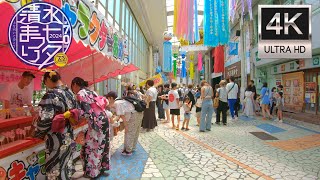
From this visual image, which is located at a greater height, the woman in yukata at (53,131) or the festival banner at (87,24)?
the festival banner at (87,24)

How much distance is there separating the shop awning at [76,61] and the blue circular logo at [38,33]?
0.23 m

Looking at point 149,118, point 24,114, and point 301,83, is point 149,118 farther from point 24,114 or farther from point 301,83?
point 301,83

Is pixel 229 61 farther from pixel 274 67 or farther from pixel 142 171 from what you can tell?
pixel 142 171

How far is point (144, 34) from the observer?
2464cm

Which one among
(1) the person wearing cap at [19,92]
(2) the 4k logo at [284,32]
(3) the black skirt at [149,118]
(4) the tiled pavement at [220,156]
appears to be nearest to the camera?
(4) the tiled pavement at [220,156]

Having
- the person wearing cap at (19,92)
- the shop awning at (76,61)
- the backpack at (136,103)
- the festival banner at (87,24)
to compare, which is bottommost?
the backpack at (136,103)

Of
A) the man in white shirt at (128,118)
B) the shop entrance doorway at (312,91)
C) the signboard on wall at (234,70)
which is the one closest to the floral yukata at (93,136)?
the man in white shirt at (128,118)

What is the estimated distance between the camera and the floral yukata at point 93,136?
385cm

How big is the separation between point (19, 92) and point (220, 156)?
4.29m

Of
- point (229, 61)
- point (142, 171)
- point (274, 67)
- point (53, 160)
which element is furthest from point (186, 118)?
point (229, 61)

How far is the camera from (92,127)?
393cm

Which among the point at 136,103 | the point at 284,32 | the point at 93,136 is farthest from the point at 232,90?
the point at 93,136

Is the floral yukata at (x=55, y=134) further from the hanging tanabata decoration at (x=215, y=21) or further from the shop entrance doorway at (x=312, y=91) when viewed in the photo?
the shop entrance doorway at (x=312, y=91)

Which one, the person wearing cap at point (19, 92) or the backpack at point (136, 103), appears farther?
the backpack at point (136, 103)
